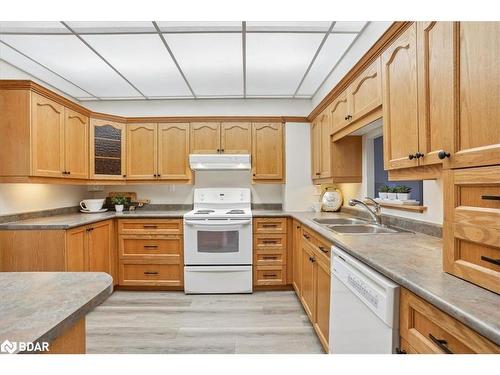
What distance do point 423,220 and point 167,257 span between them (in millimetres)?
2529

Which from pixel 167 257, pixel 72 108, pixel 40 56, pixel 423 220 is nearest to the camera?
pixel 423 220

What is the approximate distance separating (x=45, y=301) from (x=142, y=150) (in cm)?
296

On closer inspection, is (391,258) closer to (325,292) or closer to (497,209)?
(497,209)

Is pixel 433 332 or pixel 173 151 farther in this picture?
pixel 173 151

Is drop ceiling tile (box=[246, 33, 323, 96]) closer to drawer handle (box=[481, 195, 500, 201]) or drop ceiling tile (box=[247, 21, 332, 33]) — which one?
drop ceiling tile (box=[247, 21, 332, 33])

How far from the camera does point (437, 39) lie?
1.16 m

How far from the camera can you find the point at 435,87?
117 cm

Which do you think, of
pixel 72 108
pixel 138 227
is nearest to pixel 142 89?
pixel 72 108

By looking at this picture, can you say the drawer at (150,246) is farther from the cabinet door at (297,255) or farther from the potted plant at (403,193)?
the potted plant at (403,193)

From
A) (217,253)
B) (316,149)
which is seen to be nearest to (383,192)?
(316,149)

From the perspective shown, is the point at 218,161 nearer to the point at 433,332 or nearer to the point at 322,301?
the point at 322,301

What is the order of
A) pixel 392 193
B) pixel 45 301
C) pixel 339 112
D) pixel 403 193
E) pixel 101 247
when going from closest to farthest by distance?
pixel 45 301 → pixel 403 193 → pixel 392 193 → pixel 339 112 → pixel 101 247

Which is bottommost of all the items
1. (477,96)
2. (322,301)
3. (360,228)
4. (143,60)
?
(322,301)

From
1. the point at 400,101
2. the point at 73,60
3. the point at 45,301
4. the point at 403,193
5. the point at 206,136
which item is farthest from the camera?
the point at 206,136
